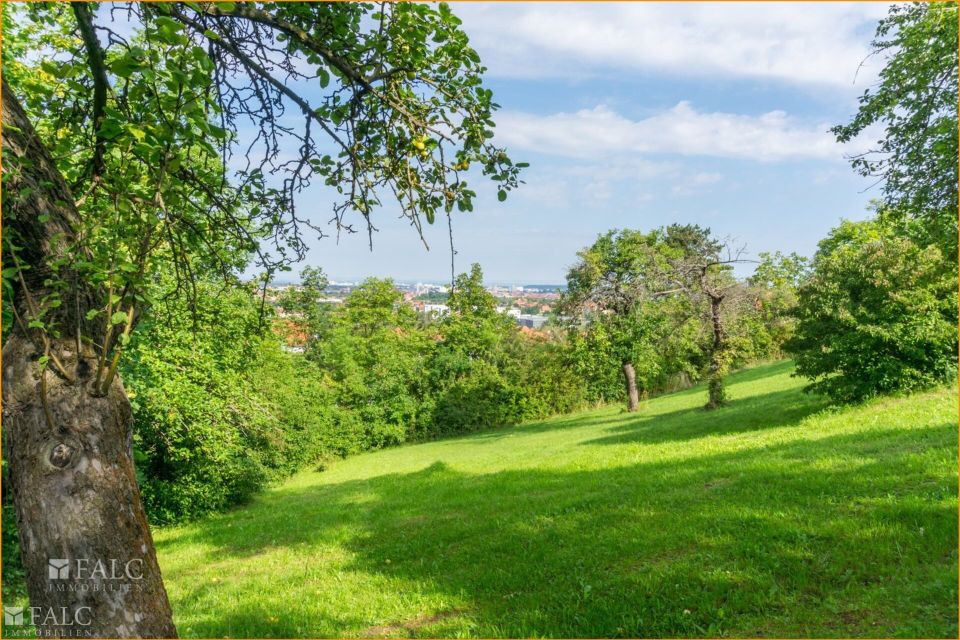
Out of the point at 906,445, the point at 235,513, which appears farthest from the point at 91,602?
the point at 235,513

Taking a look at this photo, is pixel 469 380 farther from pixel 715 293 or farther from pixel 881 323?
pixel 881 323

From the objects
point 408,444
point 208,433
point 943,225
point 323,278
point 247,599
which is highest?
point 323,278

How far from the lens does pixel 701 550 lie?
5934 millimetres

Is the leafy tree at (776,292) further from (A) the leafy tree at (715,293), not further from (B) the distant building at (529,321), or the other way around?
(B) the distant building at (529,321)

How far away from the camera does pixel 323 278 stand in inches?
1908

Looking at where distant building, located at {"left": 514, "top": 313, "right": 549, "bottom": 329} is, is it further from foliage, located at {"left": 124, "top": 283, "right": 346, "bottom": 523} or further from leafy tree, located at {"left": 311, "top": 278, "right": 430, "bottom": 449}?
foliage, located at {"left": 124, "top": 283, "right": 346, "bottom": 523}

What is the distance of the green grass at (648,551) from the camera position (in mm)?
4781

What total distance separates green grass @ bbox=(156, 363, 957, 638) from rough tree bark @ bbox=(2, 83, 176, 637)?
307 centimetres

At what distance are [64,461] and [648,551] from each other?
539 centimetres

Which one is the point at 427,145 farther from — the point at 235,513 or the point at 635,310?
the point at 635,310

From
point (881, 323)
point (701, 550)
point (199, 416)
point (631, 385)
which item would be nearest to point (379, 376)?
point (631, 385)

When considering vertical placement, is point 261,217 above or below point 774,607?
above

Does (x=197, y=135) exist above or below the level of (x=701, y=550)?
above

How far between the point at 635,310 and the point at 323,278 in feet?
108
